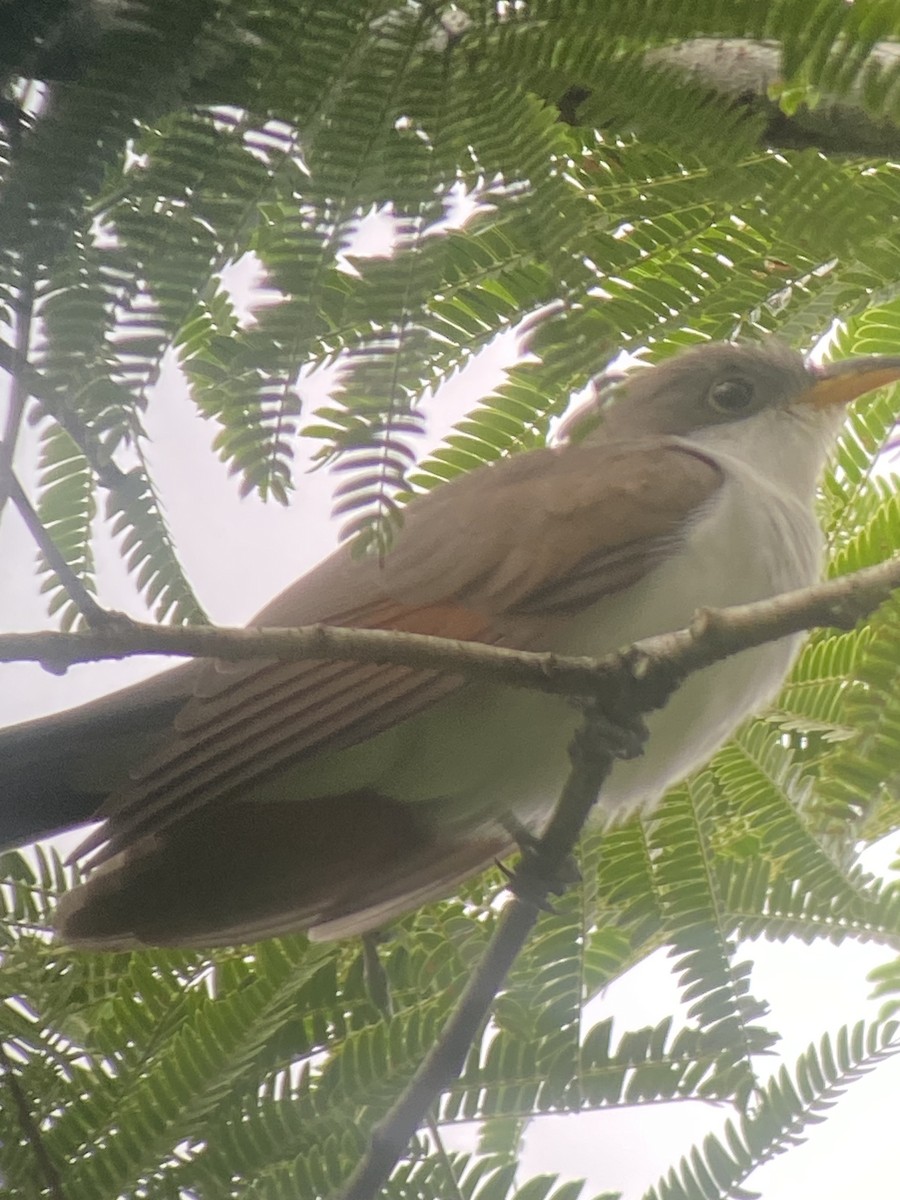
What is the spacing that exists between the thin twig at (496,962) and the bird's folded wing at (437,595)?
0.48ft

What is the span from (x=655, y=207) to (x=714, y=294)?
12 centimetres

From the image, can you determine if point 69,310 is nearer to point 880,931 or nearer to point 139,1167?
point 139,1167

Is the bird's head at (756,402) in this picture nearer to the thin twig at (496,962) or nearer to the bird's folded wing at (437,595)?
the bird's folded wing at (437,595)

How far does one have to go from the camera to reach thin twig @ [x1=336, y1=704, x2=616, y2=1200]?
1.13m

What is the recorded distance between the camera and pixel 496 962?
1.20 m

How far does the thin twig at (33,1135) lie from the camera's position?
3.73 ft

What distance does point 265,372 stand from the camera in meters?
0.73

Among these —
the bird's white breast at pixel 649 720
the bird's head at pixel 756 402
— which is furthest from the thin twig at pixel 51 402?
the bird's head at pixel 756 402

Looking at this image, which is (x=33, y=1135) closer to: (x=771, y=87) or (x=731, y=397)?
(x=771, y=87)

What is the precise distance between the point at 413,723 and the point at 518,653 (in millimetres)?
371

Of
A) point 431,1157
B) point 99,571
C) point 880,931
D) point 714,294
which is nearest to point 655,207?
point 714,294

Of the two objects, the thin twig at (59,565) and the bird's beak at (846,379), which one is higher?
the bird's beak at (846,379)

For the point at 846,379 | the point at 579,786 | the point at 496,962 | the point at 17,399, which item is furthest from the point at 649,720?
the point at 17,399

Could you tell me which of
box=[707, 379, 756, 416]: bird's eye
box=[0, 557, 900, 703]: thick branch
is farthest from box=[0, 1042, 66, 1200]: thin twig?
box=[707, 379, 756, 416]: bird's eye
